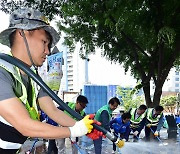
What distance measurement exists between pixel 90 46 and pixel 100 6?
3128mm

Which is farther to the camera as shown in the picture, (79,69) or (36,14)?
(79,69)

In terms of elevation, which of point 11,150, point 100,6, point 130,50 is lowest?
point 11,150

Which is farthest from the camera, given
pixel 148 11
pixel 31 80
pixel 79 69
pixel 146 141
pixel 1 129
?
pixel 79 69

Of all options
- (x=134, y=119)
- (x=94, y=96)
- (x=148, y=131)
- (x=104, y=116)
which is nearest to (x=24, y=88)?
(x=104, y=116)

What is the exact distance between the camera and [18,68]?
1.78m

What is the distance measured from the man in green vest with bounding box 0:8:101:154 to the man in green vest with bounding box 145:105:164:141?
10089 millimetres

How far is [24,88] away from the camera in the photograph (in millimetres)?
1768

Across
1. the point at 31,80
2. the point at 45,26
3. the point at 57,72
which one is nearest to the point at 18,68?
the point at 31,80

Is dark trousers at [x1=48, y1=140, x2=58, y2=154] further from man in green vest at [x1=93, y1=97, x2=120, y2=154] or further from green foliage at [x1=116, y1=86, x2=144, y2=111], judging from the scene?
green foliage at [x1=116, y1=86, x2=144, y2=111]

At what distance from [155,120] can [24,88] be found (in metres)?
11.0

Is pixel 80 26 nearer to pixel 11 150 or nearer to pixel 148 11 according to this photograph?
pixel 148 11

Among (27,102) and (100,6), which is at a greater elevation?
(100,6)

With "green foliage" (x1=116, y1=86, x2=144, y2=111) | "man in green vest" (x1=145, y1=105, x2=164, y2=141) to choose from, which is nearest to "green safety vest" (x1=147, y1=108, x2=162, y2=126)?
"man in green vest" (x1=145, y1=105, x2=164, y2=141)

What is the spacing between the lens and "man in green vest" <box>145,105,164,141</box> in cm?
1187
